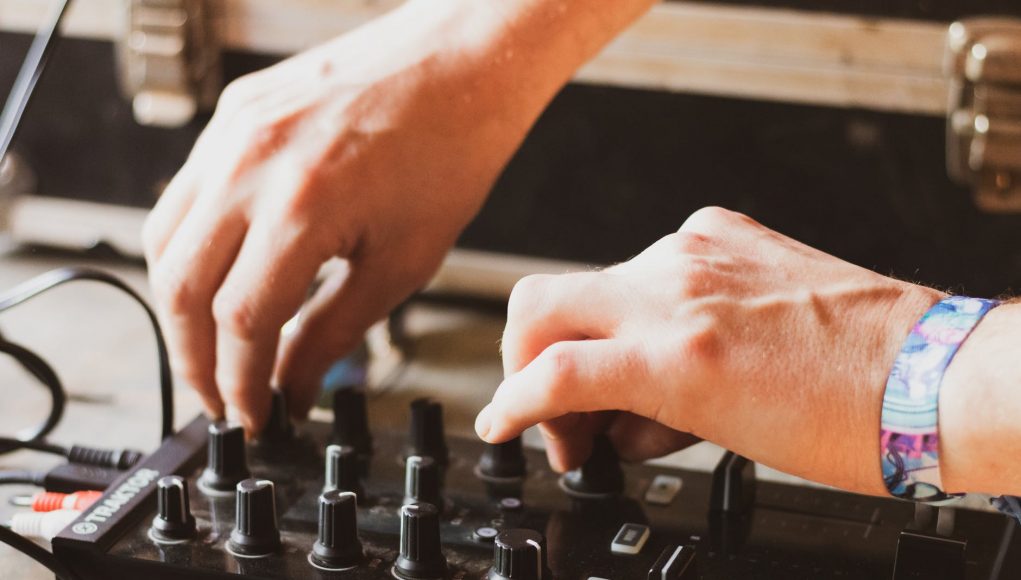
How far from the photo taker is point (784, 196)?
1.26 meters

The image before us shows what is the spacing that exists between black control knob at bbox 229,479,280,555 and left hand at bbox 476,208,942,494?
0.43 ft

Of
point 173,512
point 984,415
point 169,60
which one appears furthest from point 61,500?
point 169,60

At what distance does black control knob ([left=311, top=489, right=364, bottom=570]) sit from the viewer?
644mm

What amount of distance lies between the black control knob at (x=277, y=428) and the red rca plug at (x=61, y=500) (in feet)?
0.39

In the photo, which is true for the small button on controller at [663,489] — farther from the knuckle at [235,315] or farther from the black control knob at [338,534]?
the knuckle at [235,315]

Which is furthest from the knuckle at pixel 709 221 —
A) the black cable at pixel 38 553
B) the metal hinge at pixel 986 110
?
the metal hinge at pixel 986 110

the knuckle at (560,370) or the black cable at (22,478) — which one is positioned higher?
the knuckle at (560,370)

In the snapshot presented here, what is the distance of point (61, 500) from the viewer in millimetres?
764

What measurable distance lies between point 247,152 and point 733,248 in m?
0.38

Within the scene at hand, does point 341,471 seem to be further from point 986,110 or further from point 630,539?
point 986,110

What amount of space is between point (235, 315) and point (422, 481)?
208 mm

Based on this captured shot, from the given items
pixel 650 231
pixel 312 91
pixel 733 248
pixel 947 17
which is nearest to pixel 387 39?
pixel 312 91

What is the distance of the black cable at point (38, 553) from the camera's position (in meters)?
0.67

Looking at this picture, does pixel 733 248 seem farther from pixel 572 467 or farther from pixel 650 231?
pixel 650 231
